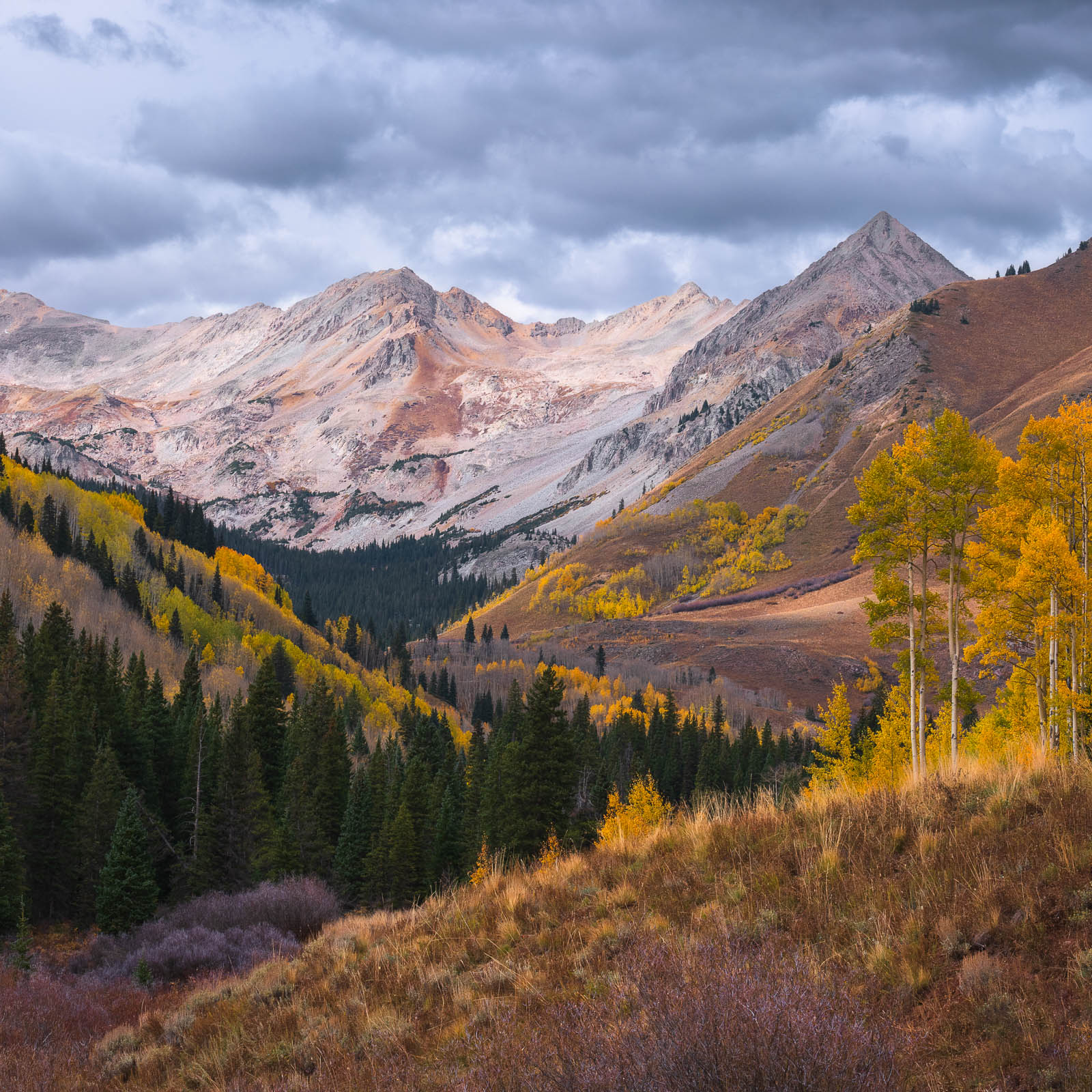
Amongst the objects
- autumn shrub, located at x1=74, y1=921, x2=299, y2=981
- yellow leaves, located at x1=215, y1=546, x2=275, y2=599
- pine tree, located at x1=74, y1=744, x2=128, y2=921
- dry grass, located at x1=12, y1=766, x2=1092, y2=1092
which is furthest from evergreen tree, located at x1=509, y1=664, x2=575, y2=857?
yellow leaves, located at x1=215, y1=546, x2=275, y2=599

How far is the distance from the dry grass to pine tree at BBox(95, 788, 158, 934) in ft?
98.9

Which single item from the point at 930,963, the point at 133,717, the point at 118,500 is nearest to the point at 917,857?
the point at 930,963

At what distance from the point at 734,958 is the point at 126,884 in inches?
1580

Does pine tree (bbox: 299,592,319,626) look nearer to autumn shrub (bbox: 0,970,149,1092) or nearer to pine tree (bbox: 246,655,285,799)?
pine tree (bbox: 246,655,285,799)

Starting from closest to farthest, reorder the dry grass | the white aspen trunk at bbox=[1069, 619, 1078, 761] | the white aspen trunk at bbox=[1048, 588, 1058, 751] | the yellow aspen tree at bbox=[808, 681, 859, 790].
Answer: the dry grass, the white aspen trunk at bbox=[1069, 619, 1078, 761], the white aspen trunk at bbox=[1048, 588, 1058, 751], the yellow aspen tree at bbox=[808, 681, 859, 790]

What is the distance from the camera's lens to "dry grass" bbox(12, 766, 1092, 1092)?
6.30m

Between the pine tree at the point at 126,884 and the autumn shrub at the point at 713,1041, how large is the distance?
38658 mm

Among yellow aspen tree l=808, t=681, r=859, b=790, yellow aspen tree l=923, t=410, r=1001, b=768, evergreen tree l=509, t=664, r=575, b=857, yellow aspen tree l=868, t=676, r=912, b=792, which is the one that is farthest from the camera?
yellow aspen tree l=808, t=681, r=859, b=790

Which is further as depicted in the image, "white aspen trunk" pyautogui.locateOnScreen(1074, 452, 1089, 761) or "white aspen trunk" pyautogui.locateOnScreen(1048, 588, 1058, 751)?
"white aspen trunk" pyautogui.locateOnScreen(1074, 452, 1089, 761)

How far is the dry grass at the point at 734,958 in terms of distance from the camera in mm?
6305

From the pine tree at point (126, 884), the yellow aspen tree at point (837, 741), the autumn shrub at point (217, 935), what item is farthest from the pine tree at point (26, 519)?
the yellow aspen tree at point (837, 741)

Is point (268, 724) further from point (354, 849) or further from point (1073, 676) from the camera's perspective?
point (1073, 676)

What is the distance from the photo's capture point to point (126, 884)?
38219mm

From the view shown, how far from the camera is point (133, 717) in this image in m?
55.9
